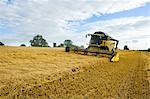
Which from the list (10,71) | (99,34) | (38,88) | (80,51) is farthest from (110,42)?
(38,88)

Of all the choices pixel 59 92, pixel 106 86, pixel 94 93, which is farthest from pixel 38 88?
pixel 106 86

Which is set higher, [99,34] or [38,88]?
[99,34]

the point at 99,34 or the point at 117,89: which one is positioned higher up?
the point at 99,34

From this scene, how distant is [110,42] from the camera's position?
47219 millimetres

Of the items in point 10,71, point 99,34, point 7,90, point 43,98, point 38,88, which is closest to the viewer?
point 43,98

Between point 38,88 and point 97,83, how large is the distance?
136 inches

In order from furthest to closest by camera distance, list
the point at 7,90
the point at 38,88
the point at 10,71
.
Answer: the point at 10,71
the point at 38,88
the point at 7,90

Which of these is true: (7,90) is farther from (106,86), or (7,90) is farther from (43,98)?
(106,86)

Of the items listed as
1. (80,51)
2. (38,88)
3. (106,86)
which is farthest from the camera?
(80,51)

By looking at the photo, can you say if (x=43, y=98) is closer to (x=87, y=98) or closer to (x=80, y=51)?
(x=87, y=98)

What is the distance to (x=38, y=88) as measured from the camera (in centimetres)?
1287

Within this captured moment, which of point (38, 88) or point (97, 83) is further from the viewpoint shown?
point (97, 83)

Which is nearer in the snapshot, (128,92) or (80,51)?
(128,92)

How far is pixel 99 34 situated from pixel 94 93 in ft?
116
